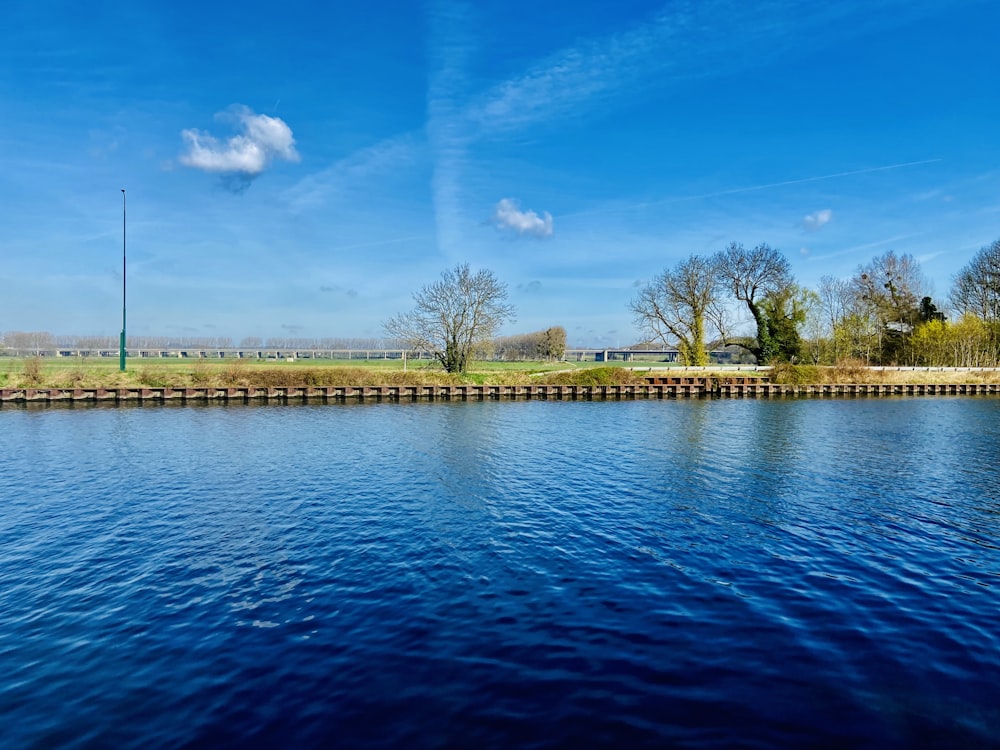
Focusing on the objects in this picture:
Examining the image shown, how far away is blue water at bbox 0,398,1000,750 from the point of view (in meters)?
6.88

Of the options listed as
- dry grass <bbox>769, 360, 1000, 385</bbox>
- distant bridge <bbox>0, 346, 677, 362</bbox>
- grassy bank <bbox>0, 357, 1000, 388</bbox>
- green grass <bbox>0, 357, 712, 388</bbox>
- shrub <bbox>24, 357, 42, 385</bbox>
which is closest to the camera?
shrub <bbox>24, 357, 42, 385</bbox>

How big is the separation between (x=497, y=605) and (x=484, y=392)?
4586 cm

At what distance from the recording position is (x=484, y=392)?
55.7 m

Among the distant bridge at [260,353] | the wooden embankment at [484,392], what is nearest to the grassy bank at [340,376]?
the wooden embankment at [484,392]

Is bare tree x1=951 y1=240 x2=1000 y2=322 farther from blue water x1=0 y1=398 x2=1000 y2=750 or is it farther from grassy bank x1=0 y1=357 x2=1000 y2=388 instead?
blue water x1=0 y1=398 x2=1000 y2=750

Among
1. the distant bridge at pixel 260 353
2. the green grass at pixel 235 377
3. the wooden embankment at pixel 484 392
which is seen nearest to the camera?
the wooden embankment at pixel 484 392

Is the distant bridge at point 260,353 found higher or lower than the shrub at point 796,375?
higher

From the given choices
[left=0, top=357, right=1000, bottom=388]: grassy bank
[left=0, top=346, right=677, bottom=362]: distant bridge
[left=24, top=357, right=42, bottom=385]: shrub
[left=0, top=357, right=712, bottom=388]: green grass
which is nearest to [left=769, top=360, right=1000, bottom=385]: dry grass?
[left=0, top=357, right=1000, bottom=388]: grassy bank

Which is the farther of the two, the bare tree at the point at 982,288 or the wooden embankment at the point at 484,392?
the bare tree at the point at 982,288

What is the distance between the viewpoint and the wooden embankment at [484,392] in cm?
4625

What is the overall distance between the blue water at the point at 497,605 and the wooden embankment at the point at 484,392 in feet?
87.6

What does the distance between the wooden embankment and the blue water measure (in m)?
26.7

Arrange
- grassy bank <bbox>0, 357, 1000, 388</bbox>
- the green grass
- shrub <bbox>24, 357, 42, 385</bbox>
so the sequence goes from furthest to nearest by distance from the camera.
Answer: grassy bank <bbox>0, 357, 1000, 388</bbox> → the green grass → shrub <bbox>24, 357, 42, 385</bbox>

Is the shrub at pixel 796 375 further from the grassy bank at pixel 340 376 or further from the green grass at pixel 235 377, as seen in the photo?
the green grass at pixel 235 377
